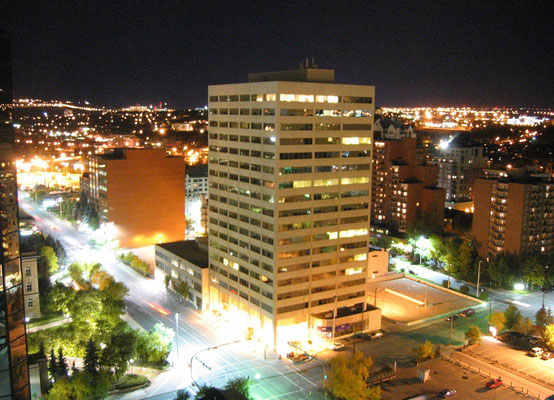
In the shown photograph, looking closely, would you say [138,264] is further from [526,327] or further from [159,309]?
[526,327]

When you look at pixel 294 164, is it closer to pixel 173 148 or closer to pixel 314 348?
pixel 314 348

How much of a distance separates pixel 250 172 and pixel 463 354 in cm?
2712

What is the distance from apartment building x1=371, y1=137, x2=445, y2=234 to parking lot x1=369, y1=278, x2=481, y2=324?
26.5 m

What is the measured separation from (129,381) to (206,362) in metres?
7.02

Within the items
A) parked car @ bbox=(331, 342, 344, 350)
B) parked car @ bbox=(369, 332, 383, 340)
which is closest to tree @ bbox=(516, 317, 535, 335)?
parked car @ bbox=(369, 332, 383, 340)

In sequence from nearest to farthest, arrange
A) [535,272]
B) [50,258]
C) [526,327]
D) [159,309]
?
1. [526,327]
2. [159,309]
3. [535,272]
4. [50,258]

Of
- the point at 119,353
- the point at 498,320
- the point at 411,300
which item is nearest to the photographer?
the point at 119,353

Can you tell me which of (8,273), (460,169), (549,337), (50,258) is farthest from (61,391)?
(460,169)

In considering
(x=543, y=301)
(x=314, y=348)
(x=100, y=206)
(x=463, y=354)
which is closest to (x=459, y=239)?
(x=543, y=301)

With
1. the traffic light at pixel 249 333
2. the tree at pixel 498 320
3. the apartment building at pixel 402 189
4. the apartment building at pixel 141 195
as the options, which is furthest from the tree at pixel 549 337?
the apartment building at pixel 141 195

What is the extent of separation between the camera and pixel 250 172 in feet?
175

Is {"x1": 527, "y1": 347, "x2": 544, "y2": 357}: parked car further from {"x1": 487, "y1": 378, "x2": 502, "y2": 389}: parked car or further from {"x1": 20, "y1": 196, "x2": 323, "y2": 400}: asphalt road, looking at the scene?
{"x1": 20, "y1": 196, "x2": 323, "y2": 400}: asphalt road

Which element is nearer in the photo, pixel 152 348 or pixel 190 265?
pixel 152 348

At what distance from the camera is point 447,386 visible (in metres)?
44.0
